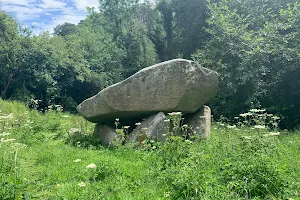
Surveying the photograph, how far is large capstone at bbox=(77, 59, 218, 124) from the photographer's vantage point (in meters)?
7.23

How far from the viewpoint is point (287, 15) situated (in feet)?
37.8

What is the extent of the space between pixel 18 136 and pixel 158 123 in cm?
368

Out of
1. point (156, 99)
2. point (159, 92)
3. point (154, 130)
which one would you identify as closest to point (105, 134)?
point (154, 130)

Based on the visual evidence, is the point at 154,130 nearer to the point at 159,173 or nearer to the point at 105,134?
the point at 105,134

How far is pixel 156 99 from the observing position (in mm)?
7379

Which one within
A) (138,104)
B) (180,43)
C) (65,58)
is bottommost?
(138,104)

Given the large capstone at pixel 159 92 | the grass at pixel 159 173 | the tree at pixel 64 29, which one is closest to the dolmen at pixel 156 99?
the large capstone at pixel 159 92

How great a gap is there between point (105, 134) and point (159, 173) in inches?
150

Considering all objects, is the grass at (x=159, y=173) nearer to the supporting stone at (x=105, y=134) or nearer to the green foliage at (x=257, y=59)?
the supporting stone at (x=105, y=134)

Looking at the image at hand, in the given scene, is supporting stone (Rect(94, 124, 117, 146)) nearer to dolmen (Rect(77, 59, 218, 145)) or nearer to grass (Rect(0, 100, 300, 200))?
dolmen (Rect(77, 59, 218, 145))

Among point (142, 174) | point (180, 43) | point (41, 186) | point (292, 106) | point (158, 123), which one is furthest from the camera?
point (180, 43)

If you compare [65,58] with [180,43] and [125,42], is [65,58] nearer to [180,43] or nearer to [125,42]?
[125,42]

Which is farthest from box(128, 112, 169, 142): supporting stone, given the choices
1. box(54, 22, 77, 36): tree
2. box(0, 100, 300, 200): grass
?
box(54, 22, 77, 36): tree

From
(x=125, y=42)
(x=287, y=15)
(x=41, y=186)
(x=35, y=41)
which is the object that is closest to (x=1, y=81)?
(x=35, y=41)
